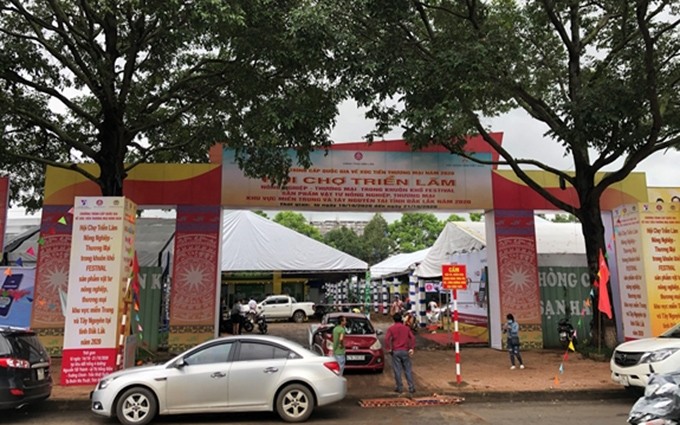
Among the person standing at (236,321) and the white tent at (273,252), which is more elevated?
the white tent at (273,252)

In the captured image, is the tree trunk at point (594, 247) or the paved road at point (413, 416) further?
the tree trunk at point (594, 247)

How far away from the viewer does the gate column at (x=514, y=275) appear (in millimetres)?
14984

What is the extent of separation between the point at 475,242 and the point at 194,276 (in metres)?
10.3

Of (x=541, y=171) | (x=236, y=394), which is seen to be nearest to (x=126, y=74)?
(x=236, y=394)

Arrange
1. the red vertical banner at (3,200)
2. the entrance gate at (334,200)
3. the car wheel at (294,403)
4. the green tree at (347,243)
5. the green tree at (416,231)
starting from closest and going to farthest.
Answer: the car wheel at (294,403), the red vertical banner at (3,200), the entrance gate at (334,200), the green tree at (416,231), the green tree at (347,243)

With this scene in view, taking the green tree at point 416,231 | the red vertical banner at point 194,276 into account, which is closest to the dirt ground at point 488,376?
the red vertical banner at point 194,276

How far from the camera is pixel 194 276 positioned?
14.2 metres

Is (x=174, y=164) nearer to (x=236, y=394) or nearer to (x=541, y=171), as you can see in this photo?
(x=236, y=394)

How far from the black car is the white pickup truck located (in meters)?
19.1

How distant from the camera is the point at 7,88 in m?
12.7

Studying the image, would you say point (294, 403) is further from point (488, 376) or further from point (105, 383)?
point (488, 376)

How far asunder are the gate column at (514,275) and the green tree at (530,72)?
4.76ft

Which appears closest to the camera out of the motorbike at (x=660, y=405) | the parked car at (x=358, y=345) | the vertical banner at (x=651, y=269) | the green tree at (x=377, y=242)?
the motorbike at (x=660, y=405)

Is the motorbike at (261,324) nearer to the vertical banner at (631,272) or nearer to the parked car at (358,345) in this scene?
the parked car at (358,345)
